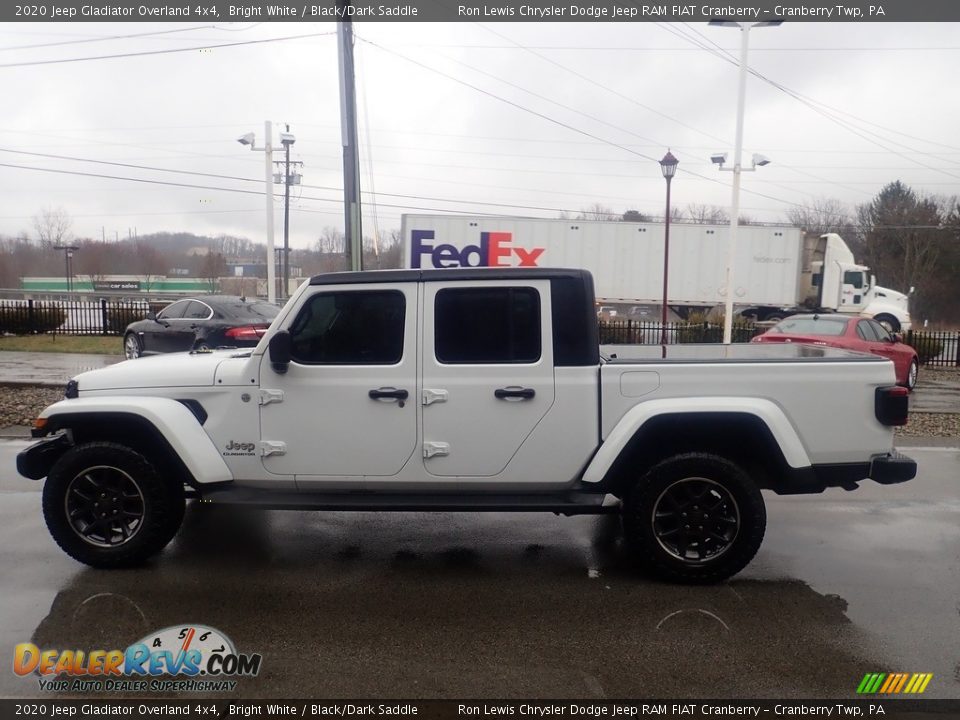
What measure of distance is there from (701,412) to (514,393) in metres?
1.14

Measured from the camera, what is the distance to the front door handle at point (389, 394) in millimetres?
4441

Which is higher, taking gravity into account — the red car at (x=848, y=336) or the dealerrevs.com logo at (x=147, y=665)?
the red car at (x=848, y=336)

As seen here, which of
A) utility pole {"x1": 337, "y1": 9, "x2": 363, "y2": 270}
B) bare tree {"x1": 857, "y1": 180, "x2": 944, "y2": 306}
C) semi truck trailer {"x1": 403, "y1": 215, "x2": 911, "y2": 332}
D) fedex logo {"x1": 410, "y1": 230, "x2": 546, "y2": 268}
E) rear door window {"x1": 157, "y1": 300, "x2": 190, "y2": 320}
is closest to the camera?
utility pole {"x1": 337, "y1": 9, "x2": 363, "y2": 270}

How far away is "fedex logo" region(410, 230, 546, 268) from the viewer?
2764cm

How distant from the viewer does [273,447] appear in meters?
4.52

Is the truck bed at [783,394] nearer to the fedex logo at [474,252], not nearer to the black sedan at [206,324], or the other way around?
the black sedan at [206,324]

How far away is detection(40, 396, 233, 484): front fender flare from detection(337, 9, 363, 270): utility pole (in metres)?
7.33

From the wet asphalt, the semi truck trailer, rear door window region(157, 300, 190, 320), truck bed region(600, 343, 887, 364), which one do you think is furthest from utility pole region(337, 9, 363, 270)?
the semi truck trailer

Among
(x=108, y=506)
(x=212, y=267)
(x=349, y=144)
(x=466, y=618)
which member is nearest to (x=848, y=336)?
(x=349, y=144)

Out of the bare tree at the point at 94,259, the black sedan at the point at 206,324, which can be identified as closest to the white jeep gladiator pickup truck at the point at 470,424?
the black sedan at the point at 206,324

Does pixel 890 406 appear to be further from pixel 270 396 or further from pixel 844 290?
pixel 844 290

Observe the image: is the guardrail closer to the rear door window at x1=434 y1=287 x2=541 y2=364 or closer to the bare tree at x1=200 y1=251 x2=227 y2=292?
the bare tree at x1=200 y1=251 x2=227 y2=292

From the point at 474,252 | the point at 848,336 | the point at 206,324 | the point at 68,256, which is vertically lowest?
the point at 848,336

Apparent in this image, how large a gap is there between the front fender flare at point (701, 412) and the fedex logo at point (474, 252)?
23.4m
